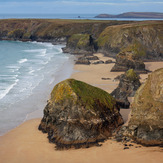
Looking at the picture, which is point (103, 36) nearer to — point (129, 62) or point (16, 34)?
point (129, 62)

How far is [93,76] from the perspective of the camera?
43312mm

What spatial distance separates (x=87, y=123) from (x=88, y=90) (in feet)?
9.78

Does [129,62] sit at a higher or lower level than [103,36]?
lower

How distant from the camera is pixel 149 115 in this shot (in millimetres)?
19078

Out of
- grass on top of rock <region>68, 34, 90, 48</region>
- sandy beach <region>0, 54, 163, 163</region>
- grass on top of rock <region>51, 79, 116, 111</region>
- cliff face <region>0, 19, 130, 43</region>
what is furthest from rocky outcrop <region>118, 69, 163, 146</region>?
cliff face <region>0, 19, 130, 43</region>

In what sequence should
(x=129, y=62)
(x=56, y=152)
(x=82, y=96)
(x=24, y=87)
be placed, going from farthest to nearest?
(x=129, y=62), (x=24, y=87), (x=82, y=96), (x=56, y=152)

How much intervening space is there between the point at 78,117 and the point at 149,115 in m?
5.03

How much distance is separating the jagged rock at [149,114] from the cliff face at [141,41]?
43.3 metres

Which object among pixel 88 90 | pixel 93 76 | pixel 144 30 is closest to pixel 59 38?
pixel 144 30

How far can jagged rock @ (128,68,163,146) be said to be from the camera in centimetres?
1869

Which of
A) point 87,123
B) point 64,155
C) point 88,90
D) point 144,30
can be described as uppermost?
point 144,30

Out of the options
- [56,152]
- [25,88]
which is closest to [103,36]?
[25,88]

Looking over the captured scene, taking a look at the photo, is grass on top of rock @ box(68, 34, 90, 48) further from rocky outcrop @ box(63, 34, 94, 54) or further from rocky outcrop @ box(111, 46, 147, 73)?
rocky outcrop @ box(111, 46, 147, 73)

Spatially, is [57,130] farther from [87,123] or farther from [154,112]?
[154,112]
